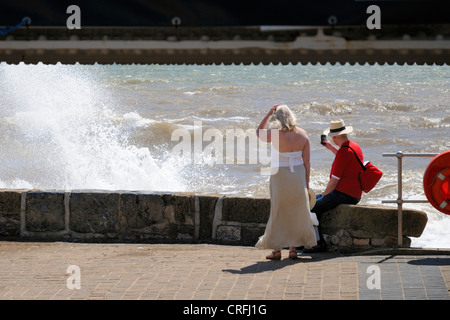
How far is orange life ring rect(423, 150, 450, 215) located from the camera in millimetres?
7973

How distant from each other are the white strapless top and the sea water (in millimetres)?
3592

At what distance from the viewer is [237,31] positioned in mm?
5023

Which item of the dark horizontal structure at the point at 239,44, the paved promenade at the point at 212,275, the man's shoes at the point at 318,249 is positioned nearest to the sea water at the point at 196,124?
the man's shoes at the point at 318,249

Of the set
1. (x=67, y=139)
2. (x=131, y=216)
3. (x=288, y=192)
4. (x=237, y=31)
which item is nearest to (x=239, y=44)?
(x=237, y=31)

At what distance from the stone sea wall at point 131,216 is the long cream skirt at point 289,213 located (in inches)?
27.1

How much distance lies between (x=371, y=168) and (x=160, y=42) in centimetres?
402

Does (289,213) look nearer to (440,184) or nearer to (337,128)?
(337,128)

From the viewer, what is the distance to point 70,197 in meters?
9.16

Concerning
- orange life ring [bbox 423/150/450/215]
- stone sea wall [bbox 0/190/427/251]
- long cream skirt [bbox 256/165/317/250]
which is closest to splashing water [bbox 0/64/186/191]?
stone sea wall [bbox 0/190/427/251]

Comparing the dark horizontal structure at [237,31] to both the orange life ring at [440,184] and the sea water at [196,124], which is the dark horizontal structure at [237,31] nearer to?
the orange life ring at [440,184]

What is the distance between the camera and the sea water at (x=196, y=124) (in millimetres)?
15719

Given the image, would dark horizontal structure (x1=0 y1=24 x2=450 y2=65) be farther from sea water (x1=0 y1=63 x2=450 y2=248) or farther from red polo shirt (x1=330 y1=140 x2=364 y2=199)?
sea water (x1=0 y1=63 x2=450 y2=248)

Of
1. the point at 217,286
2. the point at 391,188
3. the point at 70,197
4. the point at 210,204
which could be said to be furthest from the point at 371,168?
the point at 391,188

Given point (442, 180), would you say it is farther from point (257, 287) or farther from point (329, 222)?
point (257, 287)
